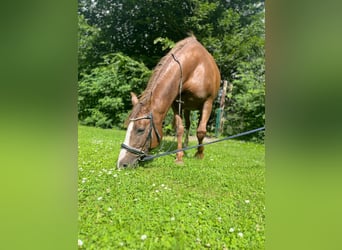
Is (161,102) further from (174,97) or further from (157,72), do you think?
(157,72)

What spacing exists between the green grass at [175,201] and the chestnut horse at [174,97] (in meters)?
0.21

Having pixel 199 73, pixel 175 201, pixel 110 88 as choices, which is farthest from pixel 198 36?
pixel 175 201

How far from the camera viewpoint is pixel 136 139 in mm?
2492

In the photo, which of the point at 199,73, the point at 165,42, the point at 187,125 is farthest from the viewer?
the point at 187,125

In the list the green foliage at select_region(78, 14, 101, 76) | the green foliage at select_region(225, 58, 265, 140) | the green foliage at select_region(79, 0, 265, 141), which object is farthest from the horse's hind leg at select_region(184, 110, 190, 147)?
the green foliage at select_region(78, 14, 101, 76)

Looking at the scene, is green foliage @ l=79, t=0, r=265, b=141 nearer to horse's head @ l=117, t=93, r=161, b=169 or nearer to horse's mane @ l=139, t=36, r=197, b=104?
horse's mane @ l=139, t=36, r=197, b=104

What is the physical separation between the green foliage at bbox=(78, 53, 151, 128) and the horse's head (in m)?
0.80

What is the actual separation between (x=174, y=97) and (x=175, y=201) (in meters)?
0.95

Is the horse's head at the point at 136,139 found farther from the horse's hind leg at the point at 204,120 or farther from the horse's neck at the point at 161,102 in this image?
the horse's hind leg at the point at 204,120

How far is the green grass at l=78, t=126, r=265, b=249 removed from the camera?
1.64 meters

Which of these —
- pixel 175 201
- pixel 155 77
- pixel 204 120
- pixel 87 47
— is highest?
pixel 87 47
